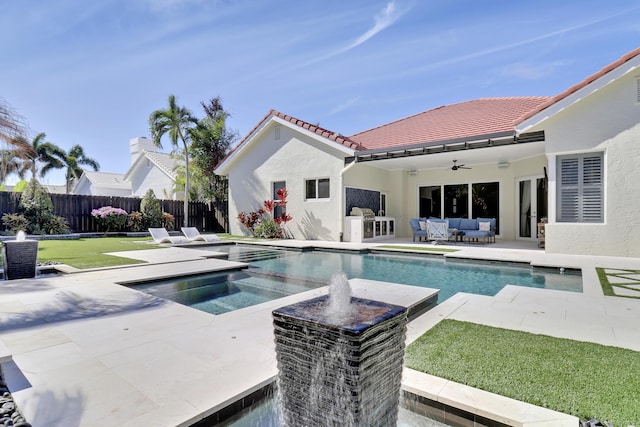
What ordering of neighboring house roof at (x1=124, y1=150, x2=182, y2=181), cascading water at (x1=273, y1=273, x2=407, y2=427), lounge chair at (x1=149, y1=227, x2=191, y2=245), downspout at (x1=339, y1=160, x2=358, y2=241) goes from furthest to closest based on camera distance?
neighboring house roof at (x1=124, y1=150, x2=182, y2=181), downspout at (x1=339, y1=160, x2=358, y2=241), lounge chair at (x1=149, y1=227, x2=191, y2=245), cascading water at (x1=273, y1=273, x2=407, y2=427)

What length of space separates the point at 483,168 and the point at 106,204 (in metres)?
21.9

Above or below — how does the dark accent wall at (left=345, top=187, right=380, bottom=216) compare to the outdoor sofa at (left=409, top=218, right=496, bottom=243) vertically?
above

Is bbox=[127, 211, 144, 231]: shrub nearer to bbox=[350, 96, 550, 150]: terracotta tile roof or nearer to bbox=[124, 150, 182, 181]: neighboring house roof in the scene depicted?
bbox=[124, 150, 182, 181]: neighboring house roof

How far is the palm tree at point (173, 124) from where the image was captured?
2273 cm

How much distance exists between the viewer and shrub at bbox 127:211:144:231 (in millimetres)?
21125

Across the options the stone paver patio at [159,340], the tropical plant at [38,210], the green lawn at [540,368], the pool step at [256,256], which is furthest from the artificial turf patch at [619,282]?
the tropical plant at [38,210]

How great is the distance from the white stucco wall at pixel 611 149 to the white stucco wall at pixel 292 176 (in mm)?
8813

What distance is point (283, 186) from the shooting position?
18.9 metres

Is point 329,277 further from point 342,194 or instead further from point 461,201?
point 461,201

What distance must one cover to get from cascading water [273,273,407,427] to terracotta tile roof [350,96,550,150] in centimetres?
1207

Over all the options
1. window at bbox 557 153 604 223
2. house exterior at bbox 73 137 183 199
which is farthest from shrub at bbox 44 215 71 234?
window at bbox 557 153 604 223

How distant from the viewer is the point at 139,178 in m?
35.0

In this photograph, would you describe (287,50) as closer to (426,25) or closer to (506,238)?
(426,25)

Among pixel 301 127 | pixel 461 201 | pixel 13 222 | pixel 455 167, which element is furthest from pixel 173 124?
pixel 461 201
